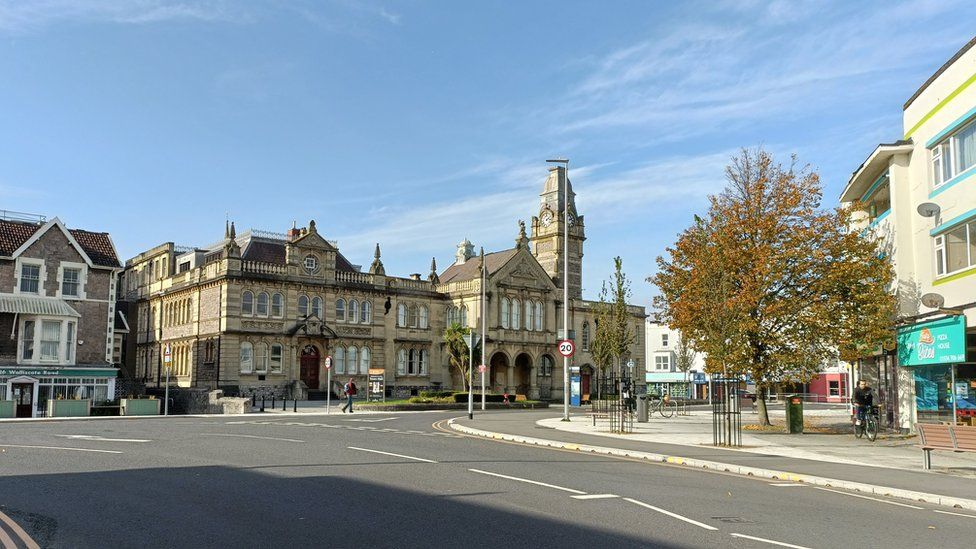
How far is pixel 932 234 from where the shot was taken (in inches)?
971

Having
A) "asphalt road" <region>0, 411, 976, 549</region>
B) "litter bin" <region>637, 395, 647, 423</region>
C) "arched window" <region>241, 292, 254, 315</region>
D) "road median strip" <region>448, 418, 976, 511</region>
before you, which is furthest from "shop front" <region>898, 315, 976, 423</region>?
"arched window" <region>241, 292, 254, 315</region>

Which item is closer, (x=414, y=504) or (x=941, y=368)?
(x=414, y=504)

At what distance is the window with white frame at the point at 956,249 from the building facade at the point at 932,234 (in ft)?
0.09

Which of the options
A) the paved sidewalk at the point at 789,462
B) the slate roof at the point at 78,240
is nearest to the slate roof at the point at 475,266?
the slate roof at the point at 78,240

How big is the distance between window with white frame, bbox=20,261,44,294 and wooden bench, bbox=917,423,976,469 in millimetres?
41479

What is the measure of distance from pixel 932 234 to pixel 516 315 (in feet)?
145

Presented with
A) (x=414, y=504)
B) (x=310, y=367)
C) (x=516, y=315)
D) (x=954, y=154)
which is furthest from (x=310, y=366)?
(x=414, y=504)

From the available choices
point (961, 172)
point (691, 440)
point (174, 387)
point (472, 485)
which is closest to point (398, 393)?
point (174, 387)

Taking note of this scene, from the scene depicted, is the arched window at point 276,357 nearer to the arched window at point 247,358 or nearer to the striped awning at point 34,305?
the arched window at point 247,358

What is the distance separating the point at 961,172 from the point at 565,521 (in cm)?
1874

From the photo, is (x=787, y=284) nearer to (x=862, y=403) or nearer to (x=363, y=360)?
(x=862, y=403)

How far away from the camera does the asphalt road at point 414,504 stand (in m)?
9.12

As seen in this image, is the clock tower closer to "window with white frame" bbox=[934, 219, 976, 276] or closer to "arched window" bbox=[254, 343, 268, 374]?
"arched window" bbox=[254, 343, 268, 374]

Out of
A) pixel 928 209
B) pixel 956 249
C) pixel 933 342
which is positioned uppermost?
pixel 928 209
